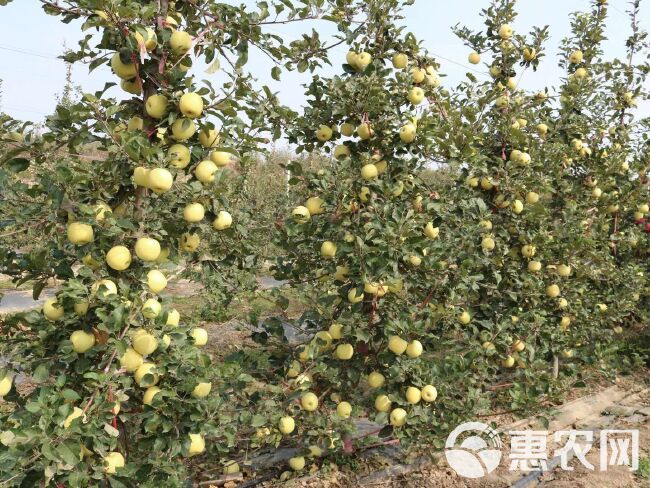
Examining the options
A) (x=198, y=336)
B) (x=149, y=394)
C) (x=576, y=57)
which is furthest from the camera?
(x=576, y=57)

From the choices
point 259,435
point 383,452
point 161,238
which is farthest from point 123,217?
point 383,452

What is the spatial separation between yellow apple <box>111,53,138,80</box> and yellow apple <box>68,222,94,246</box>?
571 millimetres

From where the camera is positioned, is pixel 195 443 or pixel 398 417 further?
pixel 398 417

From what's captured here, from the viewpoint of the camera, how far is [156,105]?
6.00ft

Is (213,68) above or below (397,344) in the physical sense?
above

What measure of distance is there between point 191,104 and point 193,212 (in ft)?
1.28

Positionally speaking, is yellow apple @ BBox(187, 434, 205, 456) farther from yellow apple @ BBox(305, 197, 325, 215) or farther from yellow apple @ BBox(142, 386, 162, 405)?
yellow apple @ BBox(305, 197, 325, 215)

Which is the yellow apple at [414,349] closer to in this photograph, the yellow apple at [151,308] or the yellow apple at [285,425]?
the yellow apple at [285,425]

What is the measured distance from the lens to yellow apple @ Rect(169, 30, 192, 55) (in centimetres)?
186

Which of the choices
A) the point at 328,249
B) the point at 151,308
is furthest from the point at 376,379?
the point at 151,308

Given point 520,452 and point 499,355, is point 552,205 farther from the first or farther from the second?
point 520,452

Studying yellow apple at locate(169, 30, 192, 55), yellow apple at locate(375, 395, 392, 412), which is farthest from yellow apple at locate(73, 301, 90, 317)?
yellow apple at locate(375, 395, 392, 412)

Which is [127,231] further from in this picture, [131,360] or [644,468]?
[644,468]

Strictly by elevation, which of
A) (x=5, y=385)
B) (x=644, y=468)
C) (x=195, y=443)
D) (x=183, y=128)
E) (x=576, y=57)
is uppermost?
(x=183, y=128)
